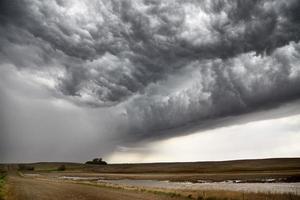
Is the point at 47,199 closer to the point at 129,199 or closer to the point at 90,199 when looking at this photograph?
the point at 90,199

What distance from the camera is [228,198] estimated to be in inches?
1508

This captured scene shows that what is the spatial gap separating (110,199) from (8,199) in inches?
389

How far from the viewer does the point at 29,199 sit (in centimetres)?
3697

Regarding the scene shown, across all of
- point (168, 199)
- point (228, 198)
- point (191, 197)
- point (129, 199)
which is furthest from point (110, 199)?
point (228, 198)

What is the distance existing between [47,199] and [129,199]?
8.15 metres

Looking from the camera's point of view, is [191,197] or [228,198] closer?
[228,198]

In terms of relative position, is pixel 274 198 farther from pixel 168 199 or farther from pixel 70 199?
pixel 70 199

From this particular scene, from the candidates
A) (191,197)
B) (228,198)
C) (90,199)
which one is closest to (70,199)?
(90,199)

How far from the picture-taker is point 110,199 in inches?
1531

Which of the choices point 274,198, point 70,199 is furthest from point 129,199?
point 274,198

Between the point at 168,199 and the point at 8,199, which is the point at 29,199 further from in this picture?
the point at 168,199

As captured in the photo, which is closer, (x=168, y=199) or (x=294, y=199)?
(x=294, y=199)

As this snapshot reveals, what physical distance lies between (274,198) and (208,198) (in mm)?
6598

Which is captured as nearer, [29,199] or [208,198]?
[29,199]
